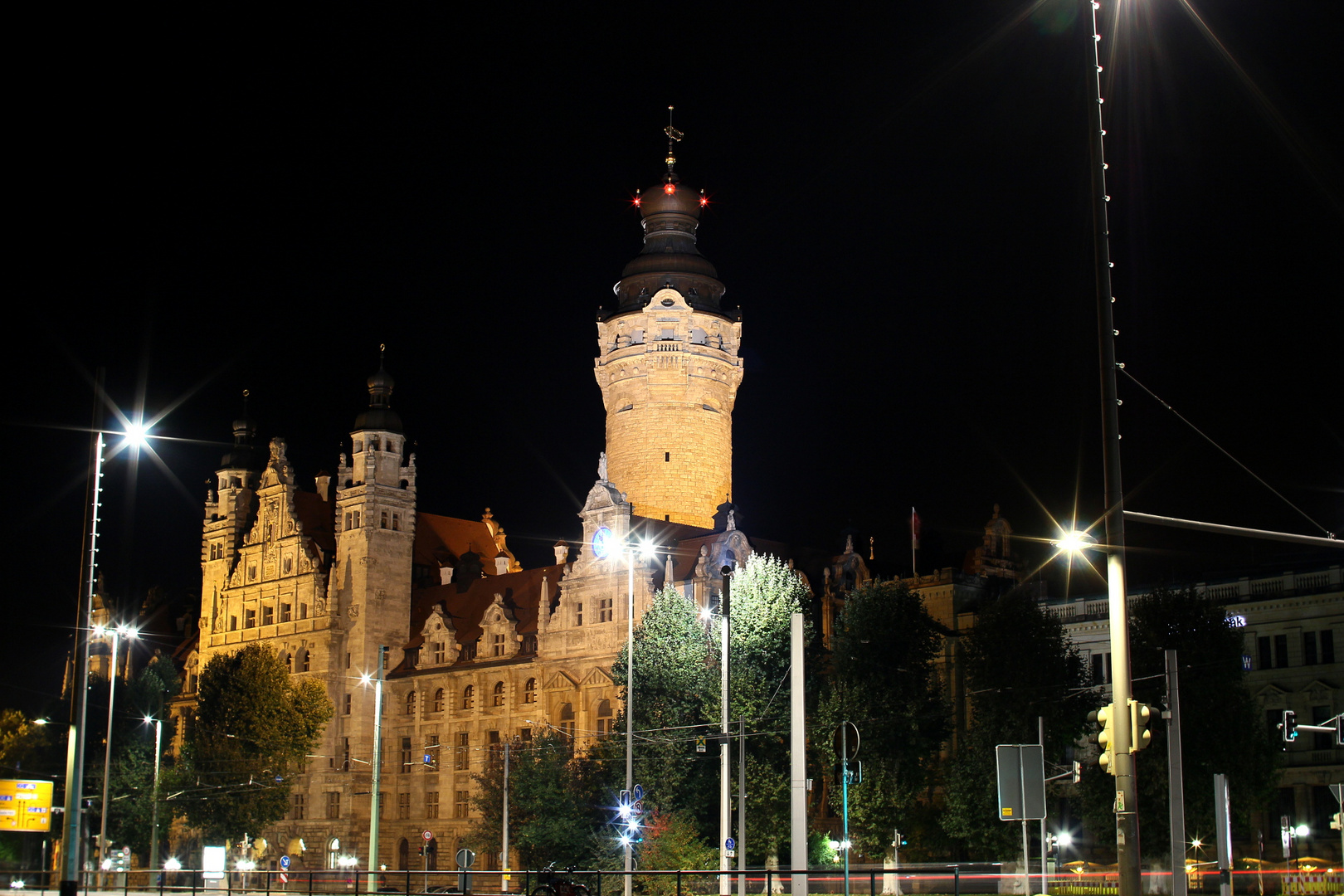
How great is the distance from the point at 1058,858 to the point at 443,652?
42.4m

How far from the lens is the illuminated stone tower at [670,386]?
3516 inches

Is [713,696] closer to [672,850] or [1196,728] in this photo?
[672,850]

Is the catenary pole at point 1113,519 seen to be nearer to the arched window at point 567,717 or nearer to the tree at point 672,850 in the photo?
the tree at point 672,850

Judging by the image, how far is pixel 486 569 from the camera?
110 metres

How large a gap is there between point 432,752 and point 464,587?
14639 mm

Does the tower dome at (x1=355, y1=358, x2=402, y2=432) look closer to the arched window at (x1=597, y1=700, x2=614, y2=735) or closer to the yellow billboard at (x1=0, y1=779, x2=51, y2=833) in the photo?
the arched window at (x1=597, y1=700, x2=614, y2=735)

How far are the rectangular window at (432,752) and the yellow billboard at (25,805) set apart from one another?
5836cm

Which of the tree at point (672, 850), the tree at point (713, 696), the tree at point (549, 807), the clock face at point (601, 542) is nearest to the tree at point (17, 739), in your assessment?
the clock face at point (601, 542)

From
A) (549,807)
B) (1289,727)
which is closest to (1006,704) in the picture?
(549,807)

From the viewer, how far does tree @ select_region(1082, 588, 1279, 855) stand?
2039 inches

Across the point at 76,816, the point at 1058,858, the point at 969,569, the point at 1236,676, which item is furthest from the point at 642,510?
the point at 76,816

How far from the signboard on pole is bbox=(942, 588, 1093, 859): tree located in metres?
33.1

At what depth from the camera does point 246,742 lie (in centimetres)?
8438

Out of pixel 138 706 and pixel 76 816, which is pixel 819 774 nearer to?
pixel 76 816
